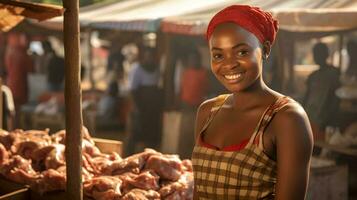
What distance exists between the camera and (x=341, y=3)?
22.8 ft

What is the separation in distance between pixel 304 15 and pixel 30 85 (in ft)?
34.1

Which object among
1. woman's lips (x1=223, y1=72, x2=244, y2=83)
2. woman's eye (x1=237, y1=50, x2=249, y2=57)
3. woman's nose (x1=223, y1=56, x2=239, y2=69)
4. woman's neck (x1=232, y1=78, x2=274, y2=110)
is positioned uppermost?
woman's eye (x1=237, y1=50, x2=249, y2=57)

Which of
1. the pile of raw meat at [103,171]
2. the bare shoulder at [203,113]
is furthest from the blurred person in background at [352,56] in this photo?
the bare shoulder at [203,113]

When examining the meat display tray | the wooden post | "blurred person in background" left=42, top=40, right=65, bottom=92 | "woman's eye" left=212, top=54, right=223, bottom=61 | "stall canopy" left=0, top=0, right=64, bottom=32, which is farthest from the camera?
"blurred person in background" left=42, top=40, right=65, bottom=92

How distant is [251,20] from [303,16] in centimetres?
455

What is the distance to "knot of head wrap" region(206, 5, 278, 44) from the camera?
7.83ft

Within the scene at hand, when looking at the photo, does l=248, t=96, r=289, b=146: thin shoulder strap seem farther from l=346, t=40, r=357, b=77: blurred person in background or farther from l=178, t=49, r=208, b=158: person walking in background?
l=346, t=40, r=357, b=77: blurred person in background

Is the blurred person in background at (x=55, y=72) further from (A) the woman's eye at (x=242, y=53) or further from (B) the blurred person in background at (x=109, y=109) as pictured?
(A) the woman's eye at (x=242, y=53)

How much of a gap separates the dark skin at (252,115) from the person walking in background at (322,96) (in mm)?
6210

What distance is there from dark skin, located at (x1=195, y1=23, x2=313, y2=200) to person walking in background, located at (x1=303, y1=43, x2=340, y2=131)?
6.21 meters

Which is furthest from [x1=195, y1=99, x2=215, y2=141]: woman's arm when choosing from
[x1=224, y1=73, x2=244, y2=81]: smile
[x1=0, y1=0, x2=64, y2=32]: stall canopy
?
[x1=0, y1=0, x2=64, y2=32]: stall canopy

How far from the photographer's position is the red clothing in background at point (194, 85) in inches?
431

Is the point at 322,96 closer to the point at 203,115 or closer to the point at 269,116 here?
the point at 203,115

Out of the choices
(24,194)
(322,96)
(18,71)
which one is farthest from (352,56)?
(24,194)
